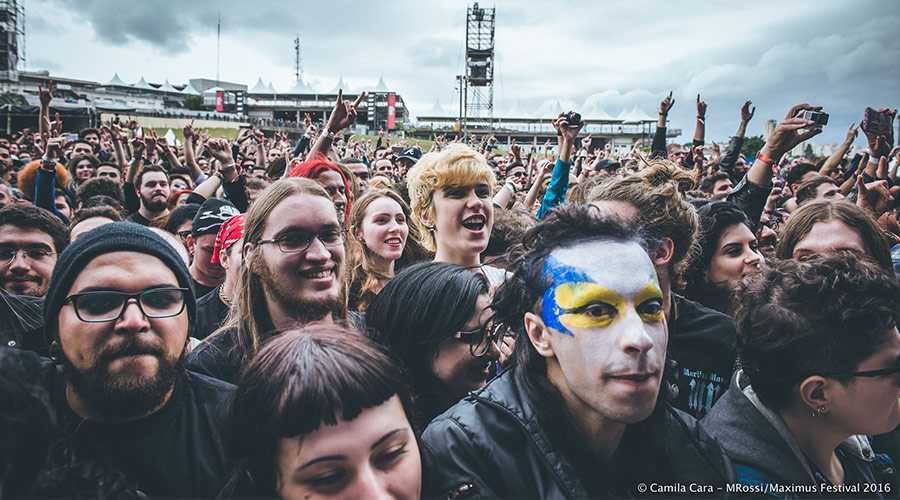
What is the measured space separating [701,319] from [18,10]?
81.4 meters

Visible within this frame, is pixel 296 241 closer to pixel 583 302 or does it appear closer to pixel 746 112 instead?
pixel 583 302

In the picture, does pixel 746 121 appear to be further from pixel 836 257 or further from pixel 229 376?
pixel 229 376

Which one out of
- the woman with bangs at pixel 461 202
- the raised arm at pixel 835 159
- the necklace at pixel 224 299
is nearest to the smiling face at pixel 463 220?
the woman with bangs at pixel 461 202

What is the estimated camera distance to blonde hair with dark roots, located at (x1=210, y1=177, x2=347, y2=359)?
2.49m

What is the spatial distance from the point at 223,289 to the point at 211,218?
88 cm

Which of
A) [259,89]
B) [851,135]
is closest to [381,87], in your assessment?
[259,89]

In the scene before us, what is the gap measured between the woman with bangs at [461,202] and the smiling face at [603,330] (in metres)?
1.54

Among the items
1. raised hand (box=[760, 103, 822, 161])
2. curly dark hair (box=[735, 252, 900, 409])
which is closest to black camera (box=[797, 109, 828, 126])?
raised hand (box=[760, 103, 822, 161])

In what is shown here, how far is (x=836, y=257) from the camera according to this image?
2117mm

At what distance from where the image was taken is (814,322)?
6.38 feet

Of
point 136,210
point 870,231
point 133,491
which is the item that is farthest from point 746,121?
point 136,210

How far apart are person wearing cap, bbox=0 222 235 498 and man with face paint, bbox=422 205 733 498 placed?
0.83m

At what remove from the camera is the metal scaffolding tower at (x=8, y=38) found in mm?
55062

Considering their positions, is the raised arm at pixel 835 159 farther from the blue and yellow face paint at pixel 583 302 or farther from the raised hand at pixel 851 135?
the blue and yellow face paint at pixel 583 302
